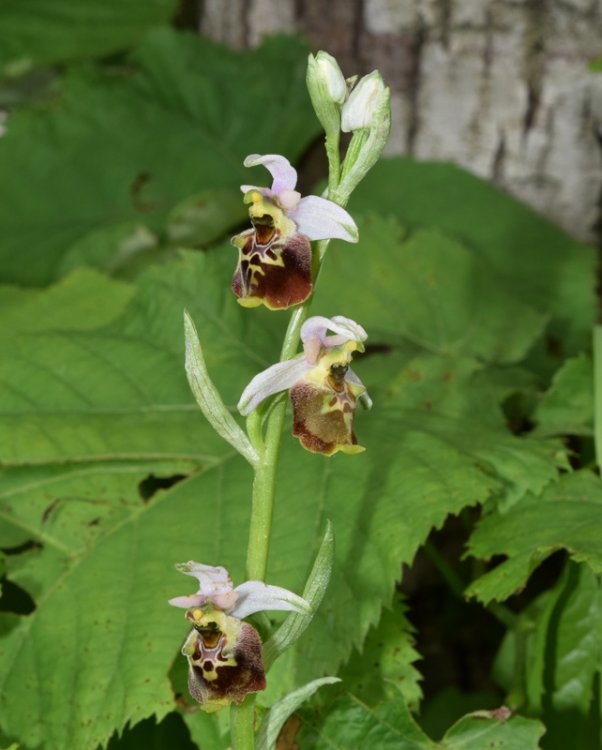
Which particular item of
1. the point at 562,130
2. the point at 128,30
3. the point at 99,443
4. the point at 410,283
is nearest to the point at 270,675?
the point at 99,443

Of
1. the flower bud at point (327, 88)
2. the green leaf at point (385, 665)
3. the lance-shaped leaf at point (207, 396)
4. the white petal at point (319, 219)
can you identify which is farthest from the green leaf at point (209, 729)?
the flower bud at point (327, 88)

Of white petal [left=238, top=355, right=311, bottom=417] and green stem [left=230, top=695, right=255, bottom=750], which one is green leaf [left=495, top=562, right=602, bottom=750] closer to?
green stem [left=230, top=695, right=255, bottom=750]

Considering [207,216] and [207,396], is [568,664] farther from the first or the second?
[207,216]

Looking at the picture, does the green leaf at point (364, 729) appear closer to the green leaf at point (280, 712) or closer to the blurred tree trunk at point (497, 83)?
the green leaf at point (280, 712)

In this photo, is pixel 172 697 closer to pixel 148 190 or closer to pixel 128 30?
pixel 148 190

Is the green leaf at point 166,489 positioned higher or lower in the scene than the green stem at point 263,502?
lower

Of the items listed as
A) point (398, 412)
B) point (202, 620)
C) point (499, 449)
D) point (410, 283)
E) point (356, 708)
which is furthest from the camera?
point (410, 283)

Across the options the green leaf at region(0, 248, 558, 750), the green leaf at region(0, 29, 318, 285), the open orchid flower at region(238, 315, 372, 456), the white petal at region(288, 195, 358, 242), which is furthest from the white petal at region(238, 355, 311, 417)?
the green leaf at region(0, 29, 318, 285)
